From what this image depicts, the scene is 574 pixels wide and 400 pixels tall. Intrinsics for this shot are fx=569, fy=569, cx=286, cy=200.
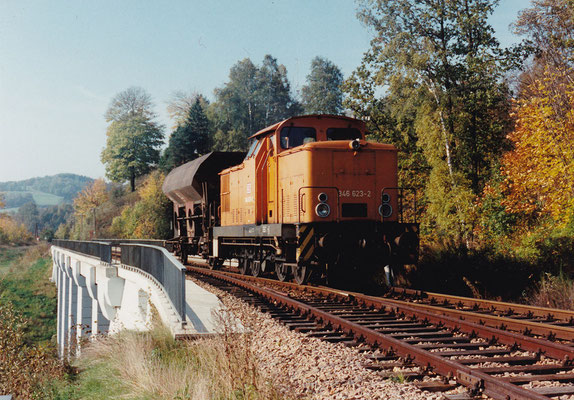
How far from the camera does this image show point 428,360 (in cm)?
586

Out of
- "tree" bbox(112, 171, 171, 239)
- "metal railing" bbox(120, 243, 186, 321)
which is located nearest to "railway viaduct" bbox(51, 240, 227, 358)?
"metal railing" bbox(120, 243, 186, 321)

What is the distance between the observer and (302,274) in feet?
41.6

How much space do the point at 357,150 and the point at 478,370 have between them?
23.8 ft

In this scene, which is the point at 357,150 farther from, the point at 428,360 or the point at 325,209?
the point at 428,360

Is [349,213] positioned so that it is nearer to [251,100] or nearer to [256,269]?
[256,269]

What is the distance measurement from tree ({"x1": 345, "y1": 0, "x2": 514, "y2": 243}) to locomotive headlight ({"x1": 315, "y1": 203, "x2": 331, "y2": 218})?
1232cm

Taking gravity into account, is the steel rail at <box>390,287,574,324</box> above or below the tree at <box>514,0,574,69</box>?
below

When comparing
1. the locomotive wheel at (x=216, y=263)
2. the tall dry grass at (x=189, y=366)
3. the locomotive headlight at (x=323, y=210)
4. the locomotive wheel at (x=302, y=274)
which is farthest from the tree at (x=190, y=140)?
the tall dry grass at (x=189, y=366)

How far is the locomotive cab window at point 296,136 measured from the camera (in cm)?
1292

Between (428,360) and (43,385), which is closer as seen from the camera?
(428,360)

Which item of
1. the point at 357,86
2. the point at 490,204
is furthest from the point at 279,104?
the point at 490,204

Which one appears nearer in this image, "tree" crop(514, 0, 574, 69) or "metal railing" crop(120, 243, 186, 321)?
"metal railing" crop(120, 243, 186, 321)

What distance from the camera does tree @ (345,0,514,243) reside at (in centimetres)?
2370

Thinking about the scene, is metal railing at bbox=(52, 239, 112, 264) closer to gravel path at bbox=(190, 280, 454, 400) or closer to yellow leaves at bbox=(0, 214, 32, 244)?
gravel path at bbox=(190, 280, 454, 400)
